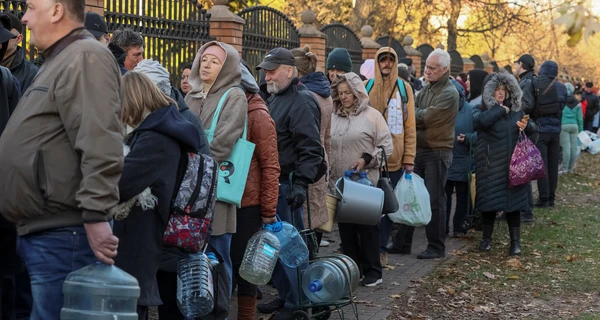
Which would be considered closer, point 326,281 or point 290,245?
point 290,245

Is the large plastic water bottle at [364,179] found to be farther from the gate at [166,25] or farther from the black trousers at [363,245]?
the gate at [166,25]

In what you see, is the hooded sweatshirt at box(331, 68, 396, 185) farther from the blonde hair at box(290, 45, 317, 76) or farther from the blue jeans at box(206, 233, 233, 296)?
the blue jeans at box(206, 233, 233, 296)

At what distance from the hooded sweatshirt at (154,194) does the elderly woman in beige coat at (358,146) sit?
3.95m

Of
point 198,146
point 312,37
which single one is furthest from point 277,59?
point 312,37

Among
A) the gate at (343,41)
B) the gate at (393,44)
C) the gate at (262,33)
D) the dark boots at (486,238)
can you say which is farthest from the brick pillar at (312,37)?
the dark boots at (486,238)

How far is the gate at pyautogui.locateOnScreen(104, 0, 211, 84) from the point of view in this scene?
29.9 ft

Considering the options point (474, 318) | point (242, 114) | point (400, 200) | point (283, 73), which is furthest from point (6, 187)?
point (400, 200)

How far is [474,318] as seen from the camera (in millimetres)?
7852

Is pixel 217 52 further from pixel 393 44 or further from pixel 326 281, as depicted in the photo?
pixel 393 44

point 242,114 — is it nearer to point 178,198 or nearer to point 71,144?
point 178,198

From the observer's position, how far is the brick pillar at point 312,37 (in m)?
14.0

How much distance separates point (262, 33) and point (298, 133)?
5614 mm

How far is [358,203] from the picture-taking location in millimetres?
7871

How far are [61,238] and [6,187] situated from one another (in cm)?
31
